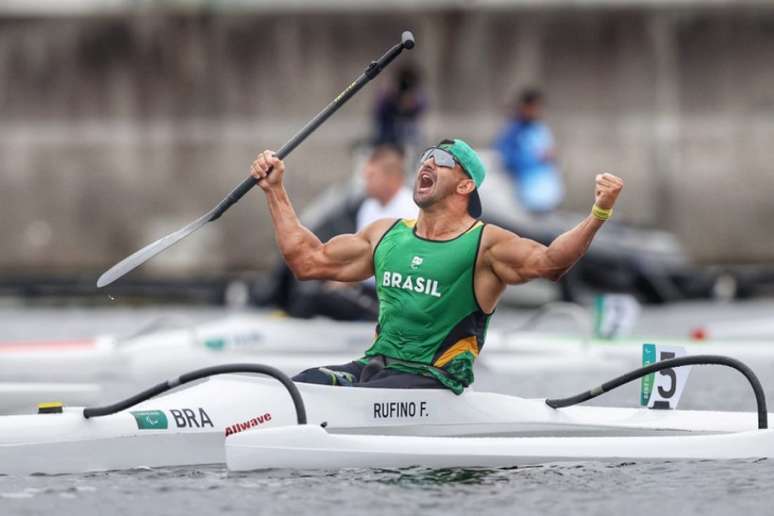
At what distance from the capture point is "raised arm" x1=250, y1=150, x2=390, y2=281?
9938 mm

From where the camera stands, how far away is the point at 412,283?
9.78 meters

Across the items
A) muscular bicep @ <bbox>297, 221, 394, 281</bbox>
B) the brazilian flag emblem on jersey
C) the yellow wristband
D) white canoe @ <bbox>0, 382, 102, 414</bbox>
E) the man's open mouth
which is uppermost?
the man's open mouth

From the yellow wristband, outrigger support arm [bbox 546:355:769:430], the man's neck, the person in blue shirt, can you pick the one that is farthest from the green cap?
the person in blue shirt

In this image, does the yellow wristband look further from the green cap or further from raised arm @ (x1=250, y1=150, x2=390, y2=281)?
raised arm @ (x1=250, y1=150, x2=390, y2=281)

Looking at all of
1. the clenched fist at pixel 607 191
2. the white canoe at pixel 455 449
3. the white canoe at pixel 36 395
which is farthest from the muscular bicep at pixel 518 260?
the white canoe at pixel 36 395

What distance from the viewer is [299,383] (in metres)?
9.50

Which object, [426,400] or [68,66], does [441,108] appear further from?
[426,400]

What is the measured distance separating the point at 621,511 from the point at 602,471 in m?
1.03

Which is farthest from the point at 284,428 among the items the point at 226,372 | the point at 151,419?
the point at 151,419

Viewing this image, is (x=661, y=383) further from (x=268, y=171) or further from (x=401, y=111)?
(x=401, y=111)

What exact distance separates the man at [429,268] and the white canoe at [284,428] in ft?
0.47

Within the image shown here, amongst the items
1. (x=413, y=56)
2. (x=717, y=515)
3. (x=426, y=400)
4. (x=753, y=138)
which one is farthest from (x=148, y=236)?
(x=717, y=515)

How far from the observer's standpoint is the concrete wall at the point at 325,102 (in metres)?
23.6

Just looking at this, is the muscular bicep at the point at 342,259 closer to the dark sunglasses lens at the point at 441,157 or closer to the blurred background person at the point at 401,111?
the dark sunglasses lens at the point at 441,157
